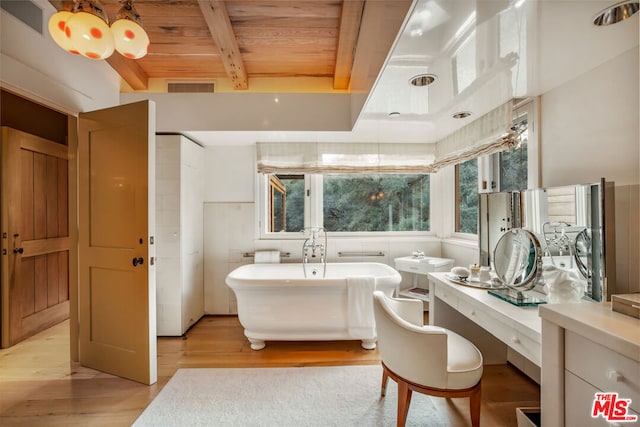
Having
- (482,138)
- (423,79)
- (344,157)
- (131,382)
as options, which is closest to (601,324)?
(423,79)

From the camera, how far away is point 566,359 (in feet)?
3.37

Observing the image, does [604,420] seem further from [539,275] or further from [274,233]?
[274,233]

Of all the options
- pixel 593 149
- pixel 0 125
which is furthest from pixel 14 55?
pixel 593 149

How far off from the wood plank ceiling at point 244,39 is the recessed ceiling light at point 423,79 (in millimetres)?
701

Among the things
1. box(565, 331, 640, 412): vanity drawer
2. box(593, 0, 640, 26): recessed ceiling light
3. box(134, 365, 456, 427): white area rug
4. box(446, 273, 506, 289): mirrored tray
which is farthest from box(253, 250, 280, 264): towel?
box(593, 0, 640, 26): recessed ceiling light

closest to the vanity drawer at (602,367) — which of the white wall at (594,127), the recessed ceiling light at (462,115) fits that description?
the white wall at (594,127)

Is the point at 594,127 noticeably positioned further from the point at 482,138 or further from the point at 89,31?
the point at 89,31

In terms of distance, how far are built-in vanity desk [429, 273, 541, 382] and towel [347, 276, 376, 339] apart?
0.52 m

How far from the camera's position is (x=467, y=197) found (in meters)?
3.14

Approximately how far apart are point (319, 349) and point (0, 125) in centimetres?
359

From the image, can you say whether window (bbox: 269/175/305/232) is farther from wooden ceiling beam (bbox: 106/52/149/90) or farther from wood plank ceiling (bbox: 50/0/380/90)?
wooden ceiling beam (bbox: 106/52/149/90)

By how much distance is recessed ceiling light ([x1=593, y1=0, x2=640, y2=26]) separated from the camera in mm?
1101

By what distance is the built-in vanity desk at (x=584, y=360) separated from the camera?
32.8 inches

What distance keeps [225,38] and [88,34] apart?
3.14ft
